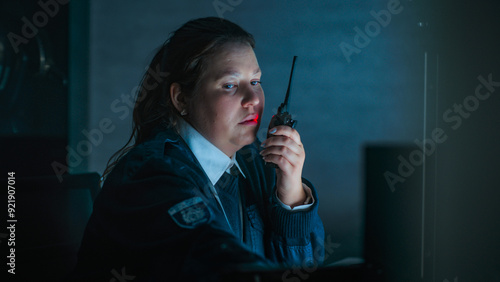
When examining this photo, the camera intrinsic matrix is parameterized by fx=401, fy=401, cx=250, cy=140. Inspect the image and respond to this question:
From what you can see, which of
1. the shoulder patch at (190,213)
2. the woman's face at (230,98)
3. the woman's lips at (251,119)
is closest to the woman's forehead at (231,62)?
the woman's face at (230,98)

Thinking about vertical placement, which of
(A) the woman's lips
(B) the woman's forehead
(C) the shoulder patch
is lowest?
(C) the shoulder patch

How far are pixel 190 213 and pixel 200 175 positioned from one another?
0.21 meters

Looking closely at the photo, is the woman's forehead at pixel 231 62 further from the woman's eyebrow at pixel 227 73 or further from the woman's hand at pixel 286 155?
the woman's hand at pixel 286 155

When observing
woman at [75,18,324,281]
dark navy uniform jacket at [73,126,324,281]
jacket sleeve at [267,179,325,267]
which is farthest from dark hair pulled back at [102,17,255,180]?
jacket sleeve at [267,179,325,267]

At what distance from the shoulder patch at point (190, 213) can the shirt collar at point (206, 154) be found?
324mm

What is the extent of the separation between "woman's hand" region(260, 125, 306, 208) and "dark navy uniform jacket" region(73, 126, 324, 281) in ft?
0.18

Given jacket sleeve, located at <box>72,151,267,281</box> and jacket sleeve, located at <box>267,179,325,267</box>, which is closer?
jacket sleeve, located at <box>72,151,267,281</box>

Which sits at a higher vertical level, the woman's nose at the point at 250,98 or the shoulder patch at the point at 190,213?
the woman's nose at the point at 250,98

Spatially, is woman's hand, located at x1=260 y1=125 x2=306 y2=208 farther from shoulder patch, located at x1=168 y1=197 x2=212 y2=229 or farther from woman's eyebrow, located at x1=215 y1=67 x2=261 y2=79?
shoulder patch, located at x1=168 y1=197 x2=212 y2=229

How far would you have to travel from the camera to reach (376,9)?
4.99 ft

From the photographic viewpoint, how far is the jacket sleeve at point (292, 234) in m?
0.98

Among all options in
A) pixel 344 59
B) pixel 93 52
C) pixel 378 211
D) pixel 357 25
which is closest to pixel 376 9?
pixel 357 25

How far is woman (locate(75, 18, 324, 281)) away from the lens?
67cm

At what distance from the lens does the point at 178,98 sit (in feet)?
3.39
